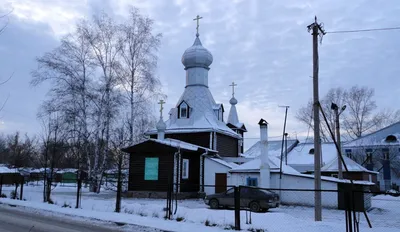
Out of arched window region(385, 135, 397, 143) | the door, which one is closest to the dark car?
the door

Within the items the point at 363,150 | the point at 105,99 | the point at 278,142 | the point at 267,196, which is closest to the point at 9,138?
the point at 278,142

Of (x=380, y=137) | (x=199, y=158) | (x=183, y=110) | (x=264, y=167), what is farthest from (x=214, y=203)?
(x=380, y=137)

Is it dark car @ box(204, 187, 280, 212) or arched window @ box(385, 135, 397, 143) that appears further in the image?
arched window @ box(385, 135, 397, 143)

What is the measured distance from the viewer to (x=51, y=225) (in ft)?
37.1

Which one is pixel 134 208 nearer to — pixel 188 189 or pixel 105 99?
pixel 188 189

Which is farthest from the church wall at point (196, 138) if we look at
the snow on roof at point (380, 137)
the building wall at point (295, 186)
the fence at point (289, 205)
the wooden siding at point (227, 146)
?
the snow on roof at point (380, 137)

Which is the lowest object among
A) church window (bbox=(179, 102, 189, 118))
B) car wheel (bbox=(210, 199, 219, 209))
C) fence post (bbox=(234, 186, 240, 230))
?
car wheel (bbox=(210, 199, 219, 209))

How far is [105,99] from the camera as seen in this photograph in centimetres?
2705

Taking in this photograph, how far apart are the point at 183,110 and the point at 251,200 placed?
51.0 ft

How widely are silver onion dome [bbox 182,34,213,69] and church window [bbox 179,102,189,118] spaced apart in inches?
156

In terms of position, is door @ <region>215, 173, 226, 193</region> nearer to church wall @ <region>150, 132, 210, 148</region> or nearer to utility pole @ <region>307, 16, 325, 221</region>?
church wall @ <region>150, 132, 210, 148</region>

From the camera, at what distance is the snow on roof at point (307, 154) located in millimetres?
45216

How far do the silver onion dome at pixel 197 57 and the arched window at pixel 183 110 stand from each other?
3933 mm

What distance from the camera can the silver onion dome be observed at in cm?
3359
